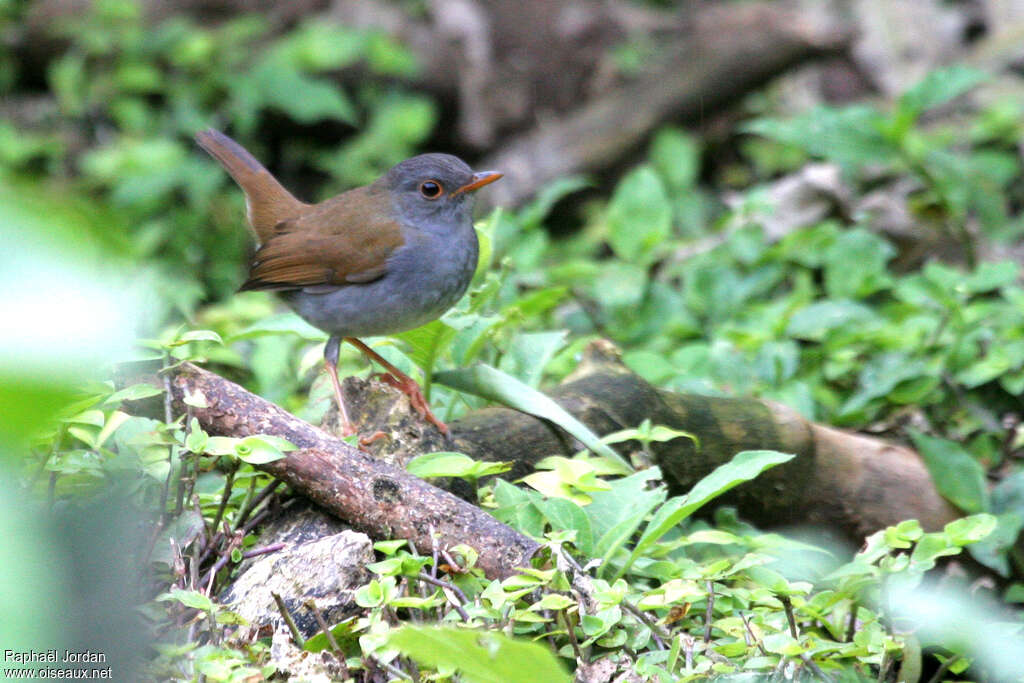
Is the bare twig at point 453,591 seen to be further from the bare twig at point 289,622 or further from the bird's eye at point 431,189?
the bird's eye at point 431,189

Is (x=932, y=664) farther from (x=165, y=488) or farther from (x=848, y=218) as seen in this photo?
(x=848, y=218)

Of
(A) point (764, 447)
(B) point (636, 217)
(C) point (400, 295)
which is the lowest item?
(A) point (764, 447)

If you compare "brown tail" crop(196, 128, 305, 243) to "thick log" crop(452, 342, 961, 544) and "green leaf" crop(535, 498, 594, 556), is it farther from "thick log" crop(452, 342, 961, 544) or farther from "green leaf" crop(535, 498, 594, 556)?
"green leaf" crop(535, 498, 594, 556)

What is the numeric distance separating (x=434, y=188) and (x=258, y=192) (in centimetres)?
75

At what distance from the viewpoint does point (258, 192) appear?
4090 mm

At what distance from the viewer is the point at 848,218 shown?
5727 millimetres

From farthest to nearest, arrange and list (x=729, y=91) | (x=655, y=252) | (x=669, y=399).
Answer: (x=729, y=91)
(x=655, y=252)
(x=669, y=399)

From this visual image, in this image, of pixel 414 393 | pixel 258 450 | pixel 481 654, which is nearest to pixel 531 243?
pixel 414 393

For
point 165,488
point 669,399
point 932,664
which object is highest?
point 165,488

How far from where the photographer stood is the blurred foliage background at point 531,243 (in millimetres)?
680

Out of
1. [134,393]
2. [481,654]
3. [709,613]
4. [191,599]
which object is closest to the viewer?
[481,654]

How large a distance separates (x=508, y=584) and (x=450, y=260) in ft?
5.20

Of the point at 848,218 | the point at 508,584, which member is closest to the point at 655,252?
the point at 848,218

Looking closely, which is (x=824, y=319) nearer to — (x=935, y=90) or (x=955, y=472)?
(x=955, y=472)
